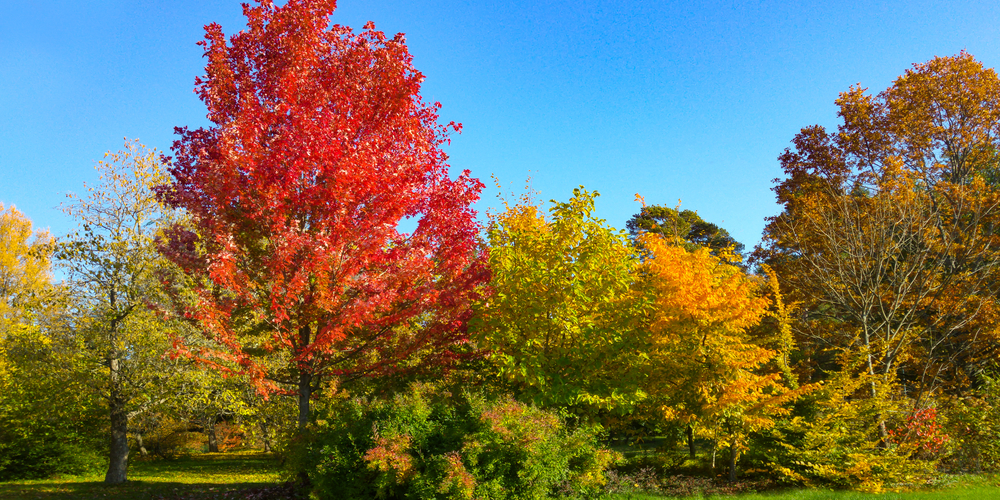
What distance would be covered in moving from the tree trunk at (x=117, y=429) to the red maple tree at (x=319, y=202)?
23.0 feet

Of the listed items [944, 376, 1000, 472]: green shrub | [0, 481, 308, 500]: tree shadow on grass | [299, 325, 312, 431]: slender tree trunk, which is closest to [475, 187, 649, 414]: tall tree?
[299, 325, 312, 431]: slender tree trunk

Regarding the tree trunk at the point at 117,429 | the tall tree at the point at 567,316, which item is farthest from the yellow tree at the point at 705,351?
the tree trunk at the point at 117,429

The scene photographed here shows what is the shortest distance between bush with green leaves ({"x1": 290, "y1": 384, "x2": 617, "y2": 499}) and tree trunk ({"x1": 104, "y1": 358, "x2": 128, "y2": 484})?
876cm

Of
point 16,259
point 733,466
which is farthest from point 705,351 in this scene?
point 16,259

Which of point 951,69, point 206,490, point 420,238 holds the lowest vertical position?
point 206,490

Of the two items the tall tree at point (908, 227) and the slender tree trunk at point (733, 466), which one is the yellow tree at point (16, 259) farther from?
the tall tree at point (908, 227)

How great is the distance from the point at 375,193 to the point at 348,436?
356 centimetres

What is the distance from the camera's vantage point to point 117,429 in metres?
14.5

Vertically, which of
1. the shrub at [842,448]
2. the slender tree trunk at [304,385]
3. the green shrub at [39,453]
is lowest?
the green shrub at [39,453]

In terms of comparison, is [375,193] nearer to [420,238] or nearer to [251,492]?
[420,238]

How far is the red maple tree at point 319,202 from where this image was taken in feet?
25.6

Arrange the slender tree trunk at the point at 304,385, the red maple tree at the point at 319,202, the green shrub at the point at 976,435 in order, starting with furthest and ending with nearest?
the green shrub at the point at 976,435 < the slender tree trunk at the point at 304,385 < the red maple tree at the point at 319,202

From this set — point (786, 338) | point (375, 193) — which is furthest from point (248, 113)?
point (786, 338)

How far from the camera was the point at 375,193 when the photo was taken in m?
8.55
